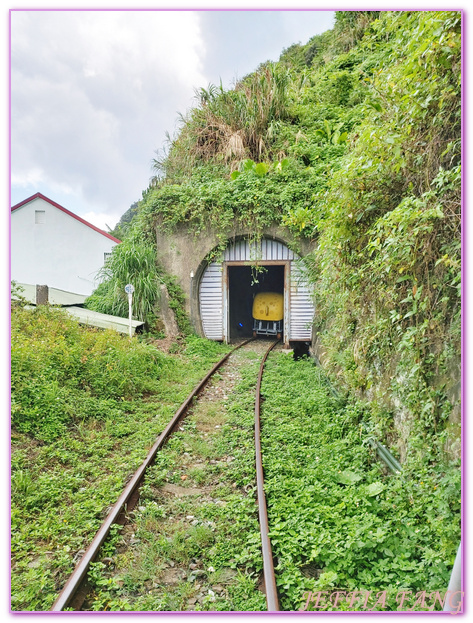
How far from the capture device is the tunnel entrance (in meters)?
18.5

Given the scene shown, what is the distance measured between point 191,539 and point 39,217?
17.2 m

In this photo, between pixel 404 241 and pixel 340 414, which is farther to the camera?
pixel 340 414

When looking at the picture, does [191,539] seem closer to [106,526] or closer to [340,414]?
[106,526]

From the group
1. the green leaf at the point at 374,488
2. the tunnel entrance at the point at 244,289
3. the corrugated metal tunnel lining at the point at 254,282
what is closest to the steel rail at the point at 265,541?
the green leaf at the point at 374,488

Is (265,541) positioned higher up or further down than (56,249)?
further down

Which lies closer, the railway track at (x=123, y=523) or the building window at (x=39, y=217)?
the railway track at (x=123, y=523)

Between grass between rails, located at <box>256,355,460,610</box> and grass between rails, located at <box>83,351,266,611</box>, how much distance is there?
0.27 m

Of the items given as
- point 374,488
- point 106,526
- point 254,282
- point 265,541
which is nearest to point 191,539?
point 265,541

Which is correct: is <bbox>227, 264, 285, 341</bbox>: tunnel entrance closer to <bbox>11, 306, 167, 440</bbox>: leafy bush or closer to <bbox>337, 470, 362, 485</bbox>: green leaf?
<bbox>11, 306, 167, 440</bbox>: leafy bush

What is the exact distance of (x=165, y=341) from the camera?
1155cm

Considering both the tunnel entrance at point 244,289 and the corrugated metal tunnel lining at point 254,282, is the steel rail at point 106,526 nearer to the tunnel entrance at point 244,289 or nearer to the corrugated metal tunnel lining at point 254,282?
the corrugated metal tunnel lining at point 254,282

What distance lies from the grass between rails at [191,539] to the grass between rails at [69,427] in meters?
0.38

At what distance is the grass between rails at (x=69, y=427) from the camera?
3201mm

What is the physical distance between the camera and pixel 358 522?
3166 mm
